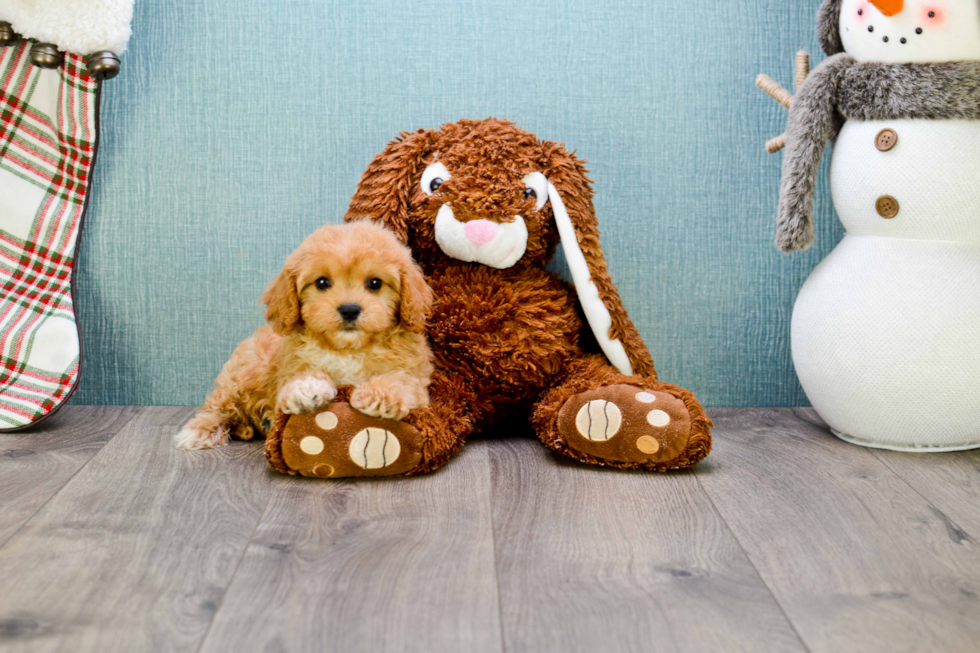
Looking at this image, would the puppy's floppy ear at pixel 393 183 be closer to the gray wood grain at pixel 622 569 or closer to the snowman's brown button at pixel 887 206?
the gray wood grain at pixel 622 569

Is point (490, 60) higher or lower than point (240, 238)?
higher

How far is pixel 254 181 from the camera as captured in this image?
1.62 metres

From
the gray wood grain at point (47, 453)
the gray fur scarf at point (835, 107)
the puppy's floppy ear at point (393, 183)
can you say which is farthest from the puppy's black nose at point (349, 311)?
the gray fur scarf at point (835, 107)

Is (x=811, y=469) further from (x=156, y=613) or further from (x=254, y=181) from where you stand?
(x=254, y=181)

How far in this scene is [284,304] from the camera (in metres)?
1.27

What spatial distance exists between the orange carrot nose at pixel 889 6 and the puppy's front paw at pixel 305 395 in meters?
1.01

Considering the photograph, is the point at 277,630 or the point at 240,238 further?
the point at 240,238

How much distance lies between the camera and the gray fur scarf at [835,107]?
1.33 metres

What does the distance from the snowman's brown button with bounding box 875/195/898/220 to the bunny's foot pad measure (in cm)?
82

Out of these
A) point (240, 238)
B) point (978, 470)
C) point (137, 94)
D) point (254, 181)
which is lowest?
point (978, 470)

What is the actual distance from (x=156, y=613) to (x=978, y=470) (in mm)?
1180

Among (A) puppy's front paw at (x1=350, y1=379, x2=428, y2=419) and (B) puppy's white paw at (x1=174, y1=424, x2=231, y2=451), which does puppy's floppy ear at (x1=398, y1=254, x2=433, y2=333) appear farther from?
(B) puppy's white paw at (x1=174, y1=424, x2=231, y2=451)


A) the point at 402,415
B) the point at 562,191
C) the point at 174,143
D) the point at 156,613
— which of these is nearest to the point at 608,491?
the point at 402,415

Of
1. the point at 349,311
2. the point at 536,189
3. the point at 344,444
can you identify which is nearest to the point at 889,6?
the point at 536,189
